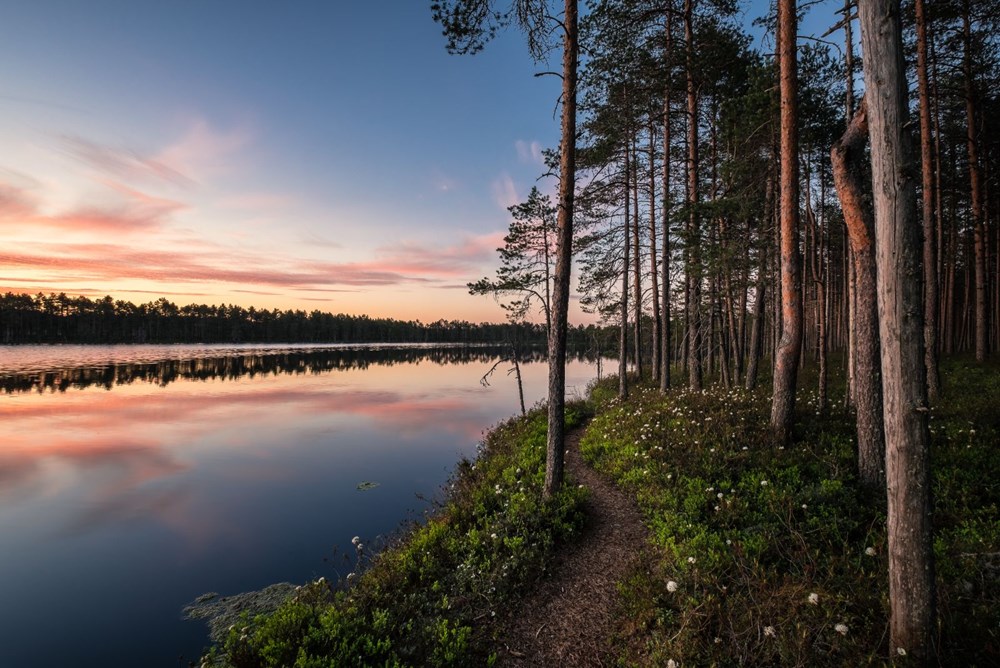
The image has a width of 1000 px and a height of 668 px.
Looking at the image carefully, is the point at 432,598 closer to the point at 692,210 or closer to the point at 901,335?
the point at 901,335

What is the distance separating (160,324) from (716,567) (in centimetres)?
17405

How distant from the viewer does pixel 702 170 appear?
53.5 ft

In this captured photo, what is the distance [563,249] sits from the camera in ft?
25.1

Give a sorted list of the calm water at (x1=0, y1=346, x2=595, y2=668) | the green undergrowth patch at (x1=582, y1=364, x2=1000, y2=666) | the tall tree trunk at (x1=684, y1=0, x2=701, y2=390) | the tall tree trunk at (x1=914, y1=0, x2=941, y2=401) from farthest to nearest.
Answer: the tall tree trunk at (x1=684, y1=0, x2=701, y2=390) < the tall tree trunk at (x1=914, y1=0, x2=941, y2=401) < the calm water at (x1=0, y1=346, x2=595, y2=668) < the green undergrowth patch at (x1=582, y1=364, x2=1000, y2=666)

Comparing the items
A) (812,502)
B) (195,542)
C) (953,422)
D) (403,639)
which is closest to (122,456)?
(195,542)

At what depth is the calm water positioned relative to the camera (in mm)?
8047

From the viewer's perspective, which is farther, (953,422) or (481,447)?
(481,447)

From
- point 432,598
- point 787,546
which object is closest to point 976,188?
point 787,546

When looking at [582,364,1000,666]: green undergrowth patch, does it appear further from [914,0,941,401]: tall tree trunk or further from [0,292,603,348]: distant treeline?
[0,292,603,348]: distant treeline

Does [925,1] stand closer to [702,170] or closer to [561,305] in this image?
[702,170]

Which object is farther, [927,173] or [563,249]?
[927,173]

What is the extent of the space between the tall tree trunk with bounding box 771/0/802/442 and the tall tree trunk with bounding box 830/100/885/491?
1.01 meters

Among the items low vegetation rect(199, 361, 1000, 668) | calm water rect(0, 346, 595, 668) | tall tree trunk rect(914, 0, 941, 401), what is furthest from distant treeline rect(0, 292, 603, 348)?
low vegetation rect(199, 361, 1000, 668)

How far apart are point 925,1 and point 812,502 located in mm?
15500
